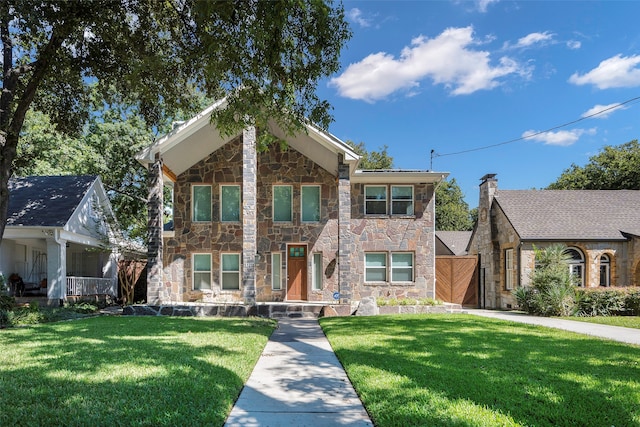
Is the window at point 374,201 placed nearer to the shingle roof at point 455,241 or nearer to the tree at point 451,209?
the shingle roof at point 455,241

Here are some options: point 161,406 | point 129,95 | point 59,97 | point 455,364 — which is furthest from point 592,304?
point 59,97

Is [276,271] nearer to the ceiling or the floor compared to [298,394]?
nearer to the ceiling

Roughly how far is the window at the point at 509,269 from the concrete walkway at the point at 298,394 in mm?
13130

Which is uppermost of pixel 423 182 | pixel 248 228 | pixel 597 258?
pixel 423 182

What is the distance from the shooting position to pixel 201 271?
1720 centimetres

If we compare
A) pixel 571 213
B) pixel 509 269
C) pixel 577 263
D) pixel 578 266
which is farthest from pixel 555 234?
pixel 509 269

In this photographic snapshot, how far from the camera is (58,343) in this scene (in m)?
7.78

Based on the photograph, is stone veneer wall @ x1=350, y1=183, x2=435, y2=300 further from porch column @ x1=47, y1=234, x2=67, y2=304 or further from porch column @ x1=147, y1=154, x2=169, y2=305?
porch column @ x1=47, y1=234, x2=67, y2=304

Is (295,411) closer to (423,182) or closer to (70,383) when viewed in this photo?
(70,383)

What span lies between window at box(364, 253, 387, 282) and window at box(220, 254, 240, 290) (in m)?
5.22

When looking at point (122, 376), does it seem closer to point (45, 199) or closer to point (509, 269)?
point (45, 199)

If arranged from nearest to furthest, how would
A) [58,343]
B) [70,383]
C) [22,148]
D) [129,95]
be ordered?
1. [70,383]
2. [58,343]
3. [129,95]
4. [22,148]

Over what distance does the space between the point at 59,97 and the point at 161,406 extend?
12390 millimetres

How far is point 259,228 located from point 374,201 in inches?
192
